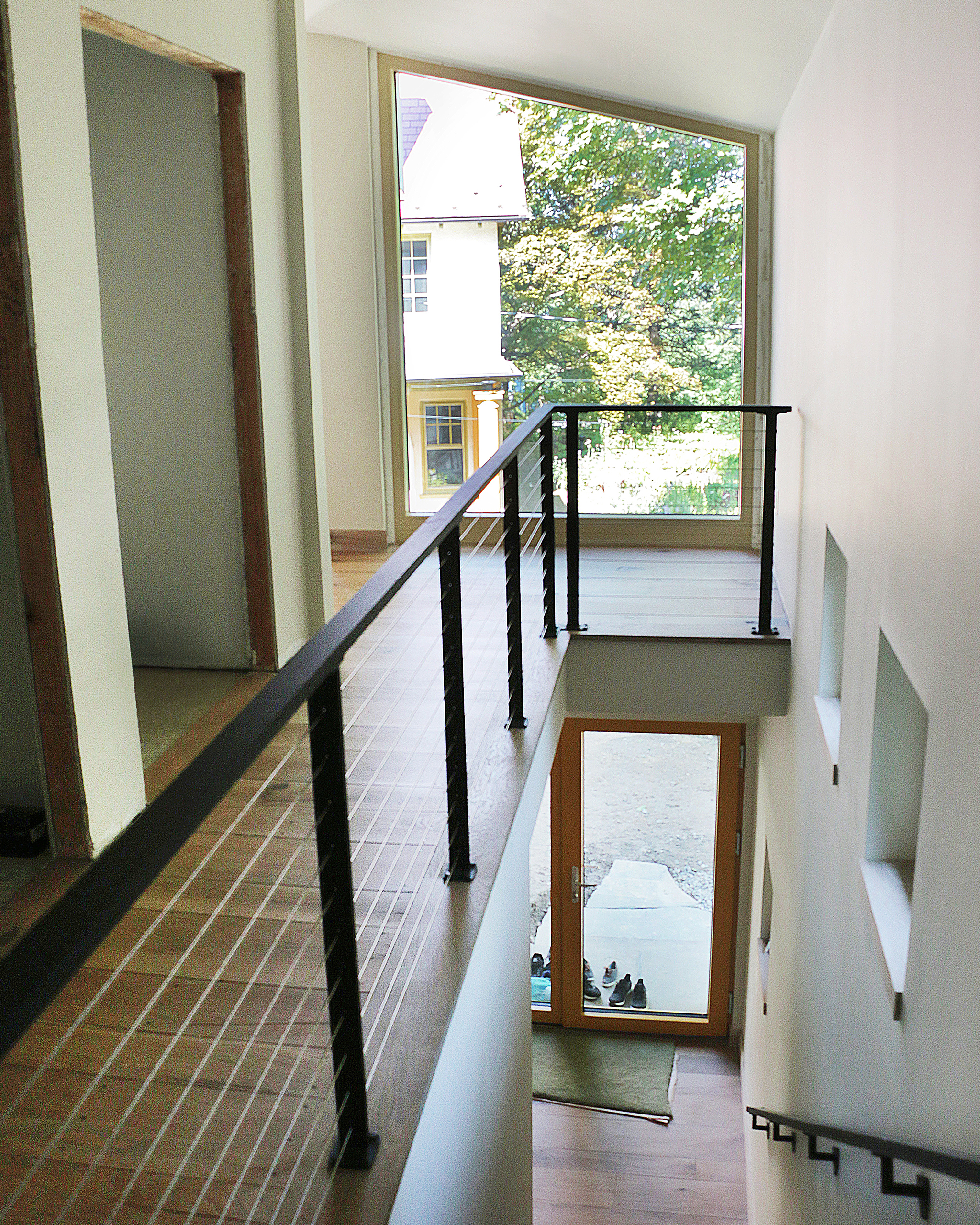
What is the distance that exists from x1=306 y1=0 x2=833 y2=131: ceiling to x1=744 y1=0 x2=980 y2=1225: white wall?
207 millimetres

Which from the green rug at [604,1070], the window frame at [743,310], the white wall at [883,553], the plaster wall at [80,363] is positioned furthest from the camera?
the green rug at [604,1070]

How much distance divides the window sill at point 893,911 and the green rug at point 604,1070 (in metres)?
3.95

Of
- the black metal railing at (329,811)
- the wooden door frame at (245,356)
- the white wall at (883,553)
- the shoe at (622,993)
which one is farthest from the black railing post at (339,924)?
the shoe at (622,993)

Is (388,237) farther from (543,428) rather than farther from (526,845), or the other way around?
(526,845)

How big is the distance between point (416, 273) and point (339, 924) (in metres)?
4.90

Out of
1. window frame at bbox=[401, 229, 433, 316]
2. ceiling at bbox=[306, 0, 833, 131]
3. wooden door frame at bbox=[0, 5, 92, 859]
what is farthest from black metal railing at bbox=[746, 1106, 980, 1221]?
window frame at bbox=[401, 229, 433, 316]

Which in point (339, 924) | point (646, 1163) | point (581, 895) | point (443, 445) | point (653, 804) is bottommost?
point (646, 1163)

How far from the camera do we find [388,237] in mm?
5816

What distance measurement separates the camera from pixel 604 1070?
20.5ft

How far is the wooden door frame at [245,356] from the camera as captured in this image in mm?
3465

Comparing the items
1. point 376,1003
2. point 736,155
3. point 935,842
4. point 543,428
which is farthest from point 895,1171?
point 736,155

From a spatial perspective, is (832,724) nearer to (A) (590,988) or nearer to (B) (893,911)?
(B) (893,911)

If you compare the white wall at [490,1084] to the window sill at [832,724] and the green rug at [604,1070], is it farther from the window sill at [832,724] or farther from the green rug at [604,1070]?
the green rug at [604,1070]

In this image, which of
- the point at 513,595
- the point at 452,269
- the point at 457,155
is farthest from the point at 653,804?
the point at 457,155
